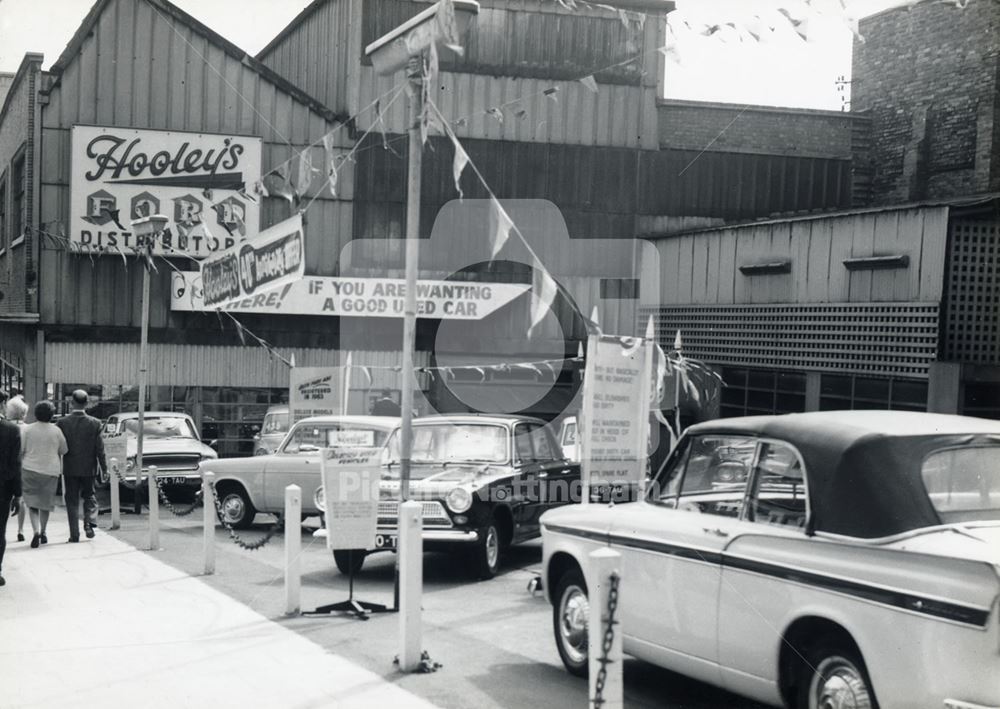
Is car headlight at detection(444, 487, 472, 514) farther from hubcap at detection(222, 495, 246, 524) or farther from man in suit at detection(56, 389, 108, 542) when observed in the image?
hubcap at detection(222, 495, 246, 524)

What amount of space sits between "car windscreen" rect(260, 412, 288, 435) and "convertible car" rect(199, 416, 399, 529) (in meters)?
2.92

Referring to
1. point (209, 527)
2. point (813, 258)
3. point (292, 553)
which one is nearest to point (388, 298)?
point (813, 258)

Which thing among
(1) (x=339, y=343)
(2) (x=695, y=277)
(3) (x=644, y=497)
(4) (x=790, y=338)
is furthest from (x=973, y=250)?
(1) (x=339, y=343)

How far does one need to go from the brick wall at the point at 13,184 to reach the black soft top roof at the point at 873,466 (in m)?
21.0

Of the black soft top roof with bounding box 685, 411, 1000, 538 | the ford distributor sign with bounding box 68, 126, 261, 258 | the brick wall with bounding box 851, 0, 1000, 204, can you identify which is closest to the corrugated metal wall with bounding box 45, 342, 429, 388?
the ford distributor sign with bounding box 68, 126, 261, 258

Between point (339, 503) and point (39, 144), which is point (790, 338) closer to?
point (339, 503)

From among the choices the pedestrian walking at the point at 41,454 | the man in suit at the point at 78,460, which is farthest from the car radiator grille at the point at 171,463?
the pedestrian walking at the point at 41,454

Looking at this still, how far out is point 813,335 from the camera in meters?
17.7

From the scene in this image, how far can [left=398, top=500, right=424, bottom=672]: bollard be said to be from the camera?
7.20 metres

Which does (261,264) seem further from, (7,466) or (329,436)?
(329,436)

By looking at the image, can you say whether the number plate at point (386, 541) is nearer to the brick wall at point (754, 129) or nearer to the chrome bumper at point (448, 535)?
the chrome bumper at point (448, 535)

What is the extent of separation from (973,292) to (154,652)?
1177 centimetres

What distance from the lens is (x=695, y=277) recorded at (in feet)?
68.2

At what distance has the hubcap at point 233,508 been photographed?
608 inches
